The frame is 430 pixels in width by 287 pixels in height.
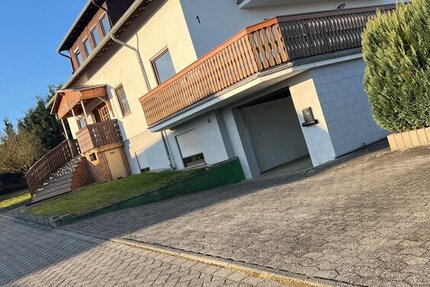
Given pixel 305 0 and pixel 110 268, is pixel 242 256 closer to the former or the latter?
pixel 110 268

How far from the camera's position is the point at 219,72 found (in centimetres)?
1218

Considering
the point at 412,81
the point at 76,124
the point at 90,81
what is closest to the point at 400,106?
the point at 412,81

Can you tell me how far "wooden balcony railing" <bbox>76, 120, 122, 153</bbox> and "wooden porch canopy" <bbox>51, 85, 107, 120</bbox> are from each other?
1.39 meters

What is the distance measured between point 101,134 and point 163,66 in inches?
270

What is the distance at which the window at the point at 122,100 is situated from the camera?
2059cm

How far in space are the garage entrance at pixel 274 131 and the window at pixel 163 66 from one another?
3299 millimetres

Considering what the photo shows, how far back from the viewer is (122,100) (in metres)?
21.0

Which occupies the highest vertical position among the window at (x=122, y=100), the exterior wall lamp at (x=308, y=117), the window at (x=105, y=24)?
the window at (x=105, y=24)

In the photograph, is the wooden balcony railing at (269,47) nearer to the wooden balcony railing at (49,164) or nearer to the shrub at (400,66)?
the shrub at (400,66)

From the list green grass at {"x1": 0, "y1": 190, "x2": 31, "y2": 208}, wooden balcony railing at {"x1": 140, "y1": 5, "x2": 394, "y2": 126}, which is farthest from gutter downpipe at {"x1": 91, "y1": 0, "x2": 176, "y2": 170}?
green grass at {"x1": 0, "y1": 190, "x2": 31, "y2": 208}

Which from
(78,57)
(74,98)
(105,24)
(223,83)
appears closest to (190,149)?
(223,83)

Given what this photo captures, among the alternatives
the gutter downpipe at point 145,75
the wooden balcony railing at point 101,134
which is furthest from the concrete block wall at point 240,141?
the wooden balcony railing at point 101,134

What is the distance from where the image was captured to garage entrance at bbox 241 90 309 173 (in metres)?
15.3

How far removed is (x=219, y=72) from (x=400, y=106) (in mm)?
4930
